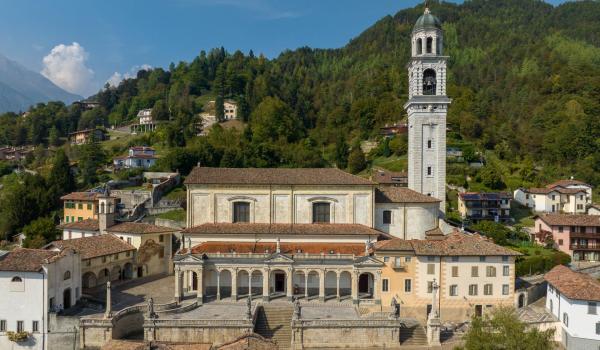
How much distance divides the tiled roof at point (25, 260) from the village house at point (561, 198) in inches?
2362

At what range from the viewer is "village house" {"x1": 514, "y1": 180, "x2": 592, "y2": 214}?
62.2 meters

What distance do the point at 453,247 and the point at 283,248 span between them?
13.4 meters

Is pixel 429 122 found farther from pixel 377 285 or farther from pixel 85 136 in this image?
pixel 85 136

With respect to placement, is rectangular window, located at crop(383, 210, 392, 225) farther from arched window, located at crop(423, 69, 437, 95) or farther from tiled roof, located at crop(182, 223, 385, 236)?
arched window, located at crop(423, 69, 437, 95)

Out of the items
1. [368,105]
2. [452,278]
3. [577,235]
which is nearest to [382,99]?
[368,105]

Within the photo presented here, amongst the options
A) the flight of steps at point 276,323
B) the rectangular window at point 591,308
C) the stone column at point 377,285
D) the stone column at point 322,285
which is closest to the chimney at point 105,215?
the flight of steps at point 276,323

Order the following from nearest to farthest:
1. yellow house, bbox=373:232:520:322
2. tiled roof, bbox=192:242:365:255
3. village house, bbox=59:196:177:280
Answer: yellow house, bbox=373:232:520:322 → tiled roof, bbox=192:242:365:255 → village house, bbox=59:196:177:280

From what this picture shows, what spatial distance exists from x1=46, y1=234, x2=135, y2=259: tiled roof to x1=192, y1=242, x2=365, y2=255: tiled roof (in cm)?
800

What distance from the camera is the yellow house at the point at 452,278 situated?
3438 centimetres

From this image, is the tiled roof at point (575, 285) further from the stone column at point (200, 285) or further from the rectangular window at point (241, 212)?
the stone column at point (200, 285)

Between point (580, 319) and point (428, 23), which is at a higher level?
point (428, 23)

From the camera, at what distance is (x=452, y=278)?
34.4 m

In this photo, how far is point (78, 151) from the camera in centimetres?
9406

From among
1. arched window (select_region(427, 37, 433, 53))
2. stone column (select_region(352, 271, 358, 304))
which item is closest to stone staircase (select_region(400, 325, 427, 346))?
stone column (select_region(352, 271, 358, 304))
